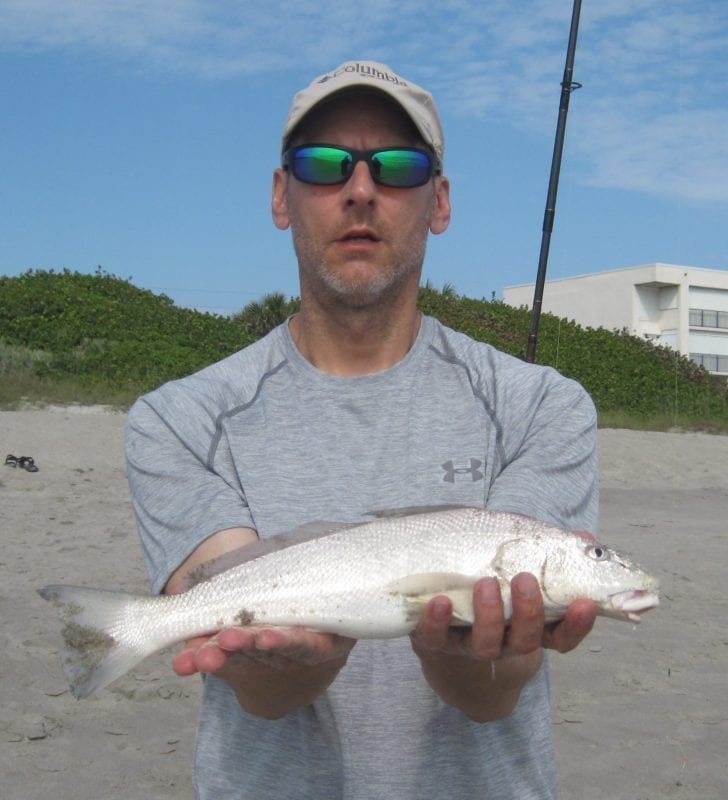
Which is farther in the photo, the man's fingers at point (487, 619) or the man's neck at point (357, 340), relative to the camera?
the man's neck at point (357, 340)

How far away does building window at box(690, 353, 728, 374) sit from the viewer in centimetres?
5931

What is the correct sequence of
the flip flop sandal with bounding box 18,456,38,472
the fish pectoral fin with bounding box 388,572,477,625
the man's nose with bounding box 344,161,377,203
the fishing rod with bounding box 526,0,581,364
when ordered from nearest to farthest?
the fish pectoral fin with bounding box 388,572,477,625, the man's nose with bounding box 344,161,377,203, the fishing rod with bounding box 526,0,581,364, the flip flop sandal with bounding box 18,456,38,472

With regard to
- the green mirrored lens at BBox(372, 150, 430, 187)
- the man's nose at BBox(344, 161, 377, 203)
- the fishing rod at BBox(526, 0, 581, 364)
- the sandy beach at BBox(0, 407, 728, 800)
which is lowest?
the sandy beach at BBox(0, 407, 728, 800)

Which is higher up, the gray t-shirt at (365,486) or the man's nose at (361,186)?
the man's nose at (361,186)

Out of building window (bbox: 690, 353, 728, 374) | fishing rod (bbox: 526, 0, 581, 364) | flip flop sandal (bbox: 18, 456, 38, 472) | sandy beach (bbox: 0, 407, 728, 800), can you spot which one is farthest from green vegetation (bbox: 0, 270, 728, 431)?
building window (bbox: 690, 353, 728, 374)

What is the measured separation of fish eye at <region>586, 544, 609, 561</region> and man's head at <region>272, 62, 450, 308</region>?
99 centimetres

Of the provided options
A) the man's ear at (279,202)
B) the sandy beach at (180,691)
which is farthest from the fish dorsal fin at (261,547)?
the sandy beach at (180,691)

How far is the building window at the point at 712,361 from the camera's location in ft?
195

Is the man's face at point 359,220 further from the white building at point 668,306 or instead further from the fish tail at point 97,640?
the white building at point 668,306

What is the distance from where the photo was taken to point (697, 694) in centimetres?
679

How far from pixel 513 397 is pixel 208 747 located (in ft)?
4.31

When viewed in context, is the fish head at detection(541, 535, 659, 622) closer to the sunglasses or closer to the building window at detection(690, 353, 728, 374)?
the sunglasses

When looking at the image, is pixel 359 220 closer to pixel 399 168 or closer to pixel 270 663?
pixel 399 168

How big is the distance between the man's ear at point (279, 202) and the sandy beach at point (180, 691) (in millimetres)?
3308
